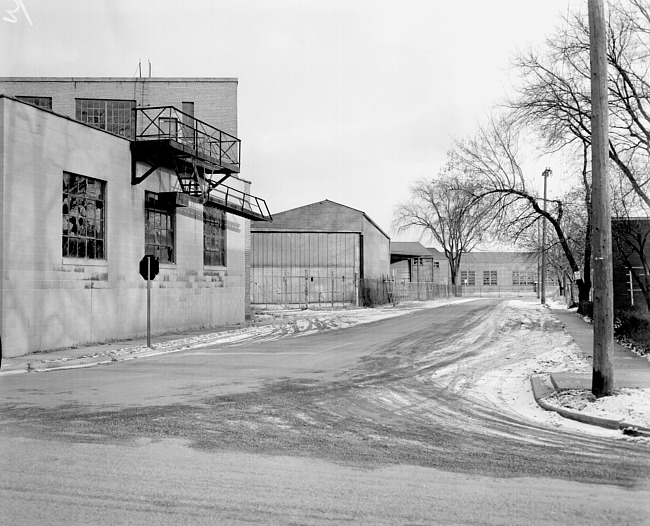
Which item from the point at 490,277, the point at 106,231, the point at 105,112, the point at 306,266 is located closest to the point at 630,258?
the point at 306,266

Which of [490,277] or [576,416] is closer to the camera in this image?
[576,416]

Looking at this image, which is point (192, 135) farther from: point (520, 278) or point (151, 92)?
point (520, 278)

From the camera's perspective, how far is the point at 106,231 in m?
19.5

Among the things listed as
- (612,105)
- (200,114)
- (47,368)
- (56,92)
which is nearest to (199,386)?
(47,368)

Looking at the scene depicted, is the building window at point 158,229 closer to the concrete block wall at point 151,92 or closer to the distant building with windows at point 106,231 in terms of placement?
the distant building with windows at point 106,231

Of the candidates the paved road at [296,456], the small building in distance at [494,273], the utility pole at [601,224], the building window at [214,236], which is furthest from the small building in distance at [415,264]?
the utility pole at [601,224]

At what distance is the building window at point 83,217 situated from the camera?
1798 cm

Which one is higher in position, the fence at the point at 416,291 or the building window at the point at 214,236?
the building window at the point at 214,236

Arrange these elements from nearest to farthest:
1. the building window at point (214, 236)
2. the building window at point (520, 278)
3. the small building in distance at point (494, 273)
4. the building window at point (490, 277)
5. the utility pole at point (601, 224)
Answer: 1. the utility pole at point (601, 224)
2. the building window at point (214, 236)
3. the small building in distance at point (494, 273)
4. the building window at point (520, 278)
5. the building window at point (490, 277)

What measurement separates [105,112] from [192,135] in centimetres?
592

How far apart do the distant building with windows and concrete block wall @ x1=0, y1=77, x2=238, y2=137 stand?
5.67 metres

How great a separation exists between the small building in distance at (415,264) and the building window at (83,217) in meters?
52.5

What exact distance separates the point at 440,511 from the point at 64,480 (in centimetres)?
322

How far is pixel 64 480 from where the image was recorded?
559cm
